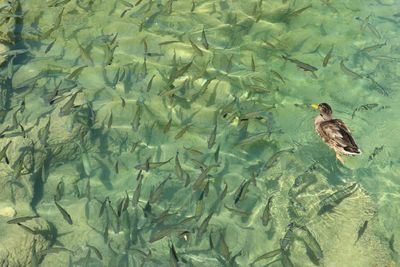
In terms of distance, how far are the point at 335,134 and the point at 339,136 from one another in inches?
2.3

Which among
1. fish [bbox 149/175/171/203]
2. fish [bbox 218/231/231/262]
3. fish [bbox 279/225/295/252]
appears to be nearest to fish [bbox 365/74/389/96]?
fish [bbox 279/225/295/252]

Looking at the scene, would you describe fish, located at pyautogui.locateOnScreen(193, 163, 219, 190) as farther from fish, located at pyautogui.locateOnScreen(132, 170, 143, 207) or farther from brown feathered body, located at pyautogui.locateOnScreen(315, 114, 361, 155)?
brown feathered body, located at pyautogui.locateOnScreen(315, 114, 361, 155)

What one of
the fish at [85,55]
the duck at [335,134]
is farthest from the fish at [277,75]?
the fish at [85,55]

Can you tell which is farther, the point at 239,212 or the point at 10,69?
the point at 10,69

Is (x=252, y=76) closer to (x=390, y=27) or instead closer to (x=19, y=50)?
(x=390, y=27)

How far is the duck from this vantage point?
595cm

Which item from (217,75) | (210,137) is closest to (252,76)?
(217,75)

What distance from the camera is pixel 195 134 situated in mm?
6652

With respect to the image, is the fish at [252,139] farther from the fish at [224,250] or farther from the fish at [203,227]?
the fish at [224,250]

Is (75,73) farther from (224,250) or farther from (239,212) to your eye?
(224,250)

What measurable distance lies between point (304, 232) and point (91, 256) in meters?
2.69

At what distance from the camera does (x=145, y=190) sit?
608 cm

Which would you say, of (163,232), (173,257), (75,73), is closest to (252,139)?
(163,232)

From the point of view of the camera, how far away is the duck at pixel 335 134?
595 cm
